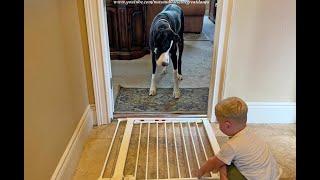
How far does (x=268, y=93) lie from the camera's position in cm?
253

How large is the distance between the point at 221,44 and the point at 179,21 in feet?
3.49

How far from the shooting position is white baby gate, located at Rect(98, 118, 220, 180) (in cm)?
194

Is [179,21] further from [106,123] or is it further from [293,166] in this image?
[293,166]

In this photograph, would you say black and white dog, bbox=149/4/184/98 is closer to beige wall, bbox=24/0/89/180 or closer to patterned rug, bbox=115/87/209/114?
patterned rug, bbox=115/87/209/114

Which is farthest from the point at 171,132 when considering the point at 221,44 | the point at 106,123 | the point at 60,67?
the point at 60,67

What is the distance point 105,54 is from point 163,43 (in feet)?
2.65

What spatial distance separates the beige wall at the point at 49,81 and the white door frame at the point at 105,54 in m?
0.11

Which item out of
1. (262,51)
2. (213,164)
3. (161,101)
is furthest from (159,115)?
(213,164)

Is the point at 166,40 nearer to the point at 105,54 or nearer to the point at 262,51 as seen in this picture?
the point at 105,54

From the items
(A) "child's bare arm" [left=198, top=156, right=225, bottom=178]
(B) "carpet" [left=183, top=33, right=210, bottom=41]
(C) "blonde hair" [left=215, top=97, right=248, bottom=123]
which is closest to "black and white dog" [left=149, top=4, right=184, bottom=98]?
(B) "carpet" [left=183, top=33, right=210, bottom=41]

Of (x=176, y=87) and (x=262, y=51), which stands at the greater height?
(x=262, y=51)

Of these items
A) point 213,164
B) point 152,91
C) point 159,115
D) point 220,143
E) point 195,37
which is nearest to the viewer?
point 213,164

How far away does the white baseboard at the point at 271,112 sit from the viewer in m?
2.56

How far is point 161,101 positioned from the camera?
2.97m
